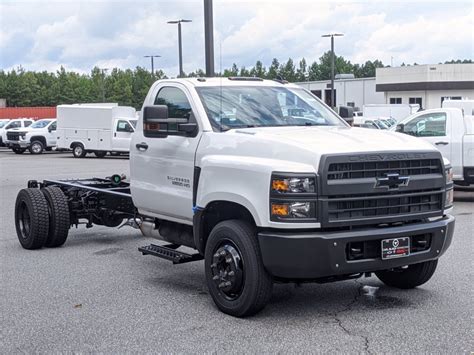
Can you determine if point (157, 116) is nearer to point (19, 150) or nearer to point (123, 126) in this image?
point (123, 126)

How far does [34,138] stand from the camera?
3791cm

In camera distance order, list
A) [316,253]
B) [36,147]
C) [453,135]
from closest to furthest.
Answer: [316,253] < [453,135] < [36,147]

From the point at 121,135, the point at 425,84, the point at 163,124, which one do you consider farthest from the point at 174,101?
the point at 425,84

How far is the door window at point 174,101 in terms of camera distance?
24.4ft

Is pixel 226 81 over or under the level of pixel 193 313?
over

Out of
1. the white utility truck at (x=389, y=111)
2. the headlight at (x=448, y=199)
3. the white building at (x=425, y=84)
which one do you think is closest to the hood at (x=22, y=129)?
the white utility truck at (x=389, y=111)

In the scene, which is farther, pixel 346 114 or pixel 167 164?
pixel 346 114

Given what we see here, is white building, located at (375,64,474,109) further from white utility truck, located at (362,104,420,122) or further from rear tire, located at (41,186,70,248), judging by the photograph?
rear tire, located at (41,186,70,248)

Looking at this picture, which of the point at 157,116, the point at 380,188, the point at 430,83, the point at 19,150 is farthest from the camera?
the point at 430,83

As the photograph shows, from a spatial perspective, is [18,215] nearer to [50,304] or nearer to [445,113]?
[50,304]

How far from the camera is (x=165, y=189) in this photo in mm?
7516

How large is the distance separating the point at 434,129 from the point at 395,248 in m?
9.35

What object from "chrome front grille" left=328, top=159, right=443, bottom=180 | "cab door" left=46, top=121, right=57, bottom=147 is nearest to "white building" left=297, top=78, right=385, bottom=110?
"cab door" left=46, top=121, right=57, bottom=147

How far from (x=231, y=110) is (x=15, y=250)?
14.0 ft
